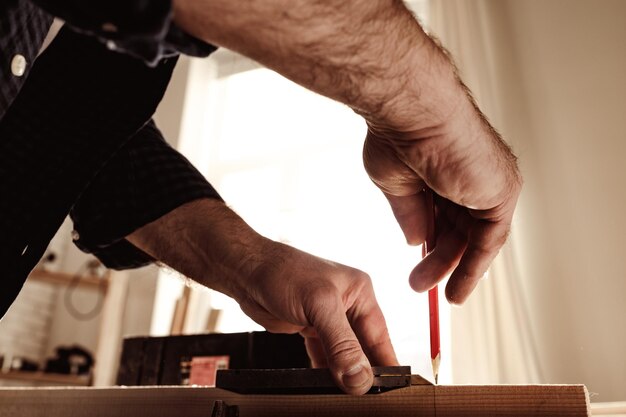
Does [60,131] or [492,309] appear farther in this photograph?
[492,309]

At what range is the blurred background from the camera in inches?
76.9

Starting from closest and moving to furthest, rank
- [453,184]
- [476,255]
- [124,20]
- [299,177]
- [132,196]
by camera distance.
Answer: [124,20] < [453,184] < [476,255] < [132,196] < [299,177]

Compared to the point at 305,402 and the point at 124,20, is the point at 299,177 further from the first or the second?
the point at 124,20

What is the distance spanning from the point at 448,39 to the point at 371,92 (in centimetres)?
226

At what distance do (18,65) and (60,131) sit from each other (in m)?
0.13

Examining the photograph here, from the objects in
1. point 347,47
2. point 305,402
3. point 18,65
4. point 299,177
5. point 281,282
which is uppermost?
point 299,177

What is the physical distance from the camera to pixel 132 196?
2.91 feet

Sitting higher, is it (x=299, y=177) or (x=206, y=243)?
(x=299, y=177)

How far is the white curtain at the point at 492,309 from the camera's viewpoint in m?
2.01

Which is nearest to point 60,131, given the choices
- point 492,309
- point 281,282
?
point 281,282

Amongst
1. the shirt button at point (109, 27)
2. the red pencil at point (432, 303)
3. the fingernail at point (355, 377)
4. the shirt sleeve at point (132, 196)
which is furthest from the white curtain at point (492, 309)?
the shirt button at point (109, 27)

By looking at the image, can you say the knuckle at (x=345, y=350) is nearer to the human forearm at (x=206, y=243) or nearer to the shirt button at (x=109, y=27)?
the human forearm at (x=206, y=243)

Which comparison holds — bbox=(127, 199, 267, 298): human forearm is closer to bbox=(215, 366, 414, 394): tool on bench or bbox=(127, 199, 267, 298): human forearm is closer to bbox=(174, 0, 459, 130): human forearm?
bbox=(215, 366, 414, 394): tool on bench

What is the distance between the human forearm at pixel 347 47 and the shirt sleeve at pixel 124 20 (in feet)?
0.09
